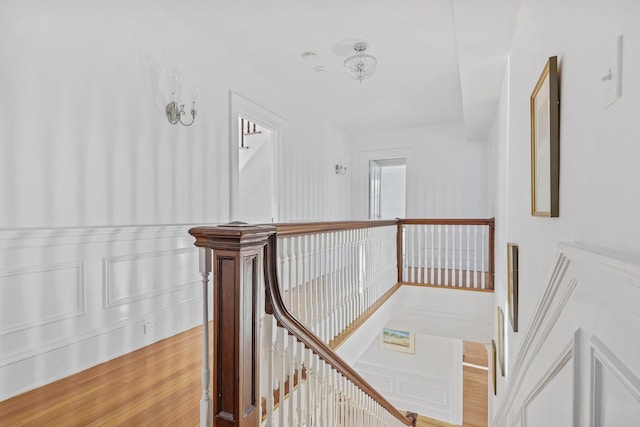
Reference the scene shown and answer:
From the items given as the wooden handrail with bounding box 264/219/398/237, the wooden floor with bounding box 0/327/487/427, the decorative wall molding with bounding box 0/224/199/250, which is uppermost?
the wooden handrail with bounding box 264/219/398/237

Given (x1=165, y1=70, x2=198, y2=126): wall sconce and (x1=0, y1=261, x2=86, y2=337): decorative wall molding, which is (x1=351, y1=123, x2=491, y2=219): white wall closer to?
(x1=165, y1=70, x2=198, y2=126): wall sconce

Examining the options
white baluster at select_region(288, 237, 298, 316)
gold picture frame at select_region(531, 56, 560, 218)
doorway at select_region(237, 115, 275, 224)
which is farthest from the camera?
doorway at select_region(237, 115, 275, 224)

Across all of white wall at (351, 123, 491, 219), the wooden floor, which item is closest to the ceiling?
white wall at (351, 123, 491, 219)

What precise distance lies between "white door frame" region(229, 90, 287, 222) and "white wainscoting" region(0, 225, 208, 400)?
74 cm

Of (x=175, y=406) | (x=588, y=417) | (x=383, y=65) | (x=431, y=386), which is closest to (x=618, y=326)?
(x=588, y=417)

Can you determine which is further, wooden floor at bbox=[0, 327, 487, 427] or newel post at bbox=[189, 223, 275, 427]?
wooden floor at bbox=[0, 327, 487, 427]

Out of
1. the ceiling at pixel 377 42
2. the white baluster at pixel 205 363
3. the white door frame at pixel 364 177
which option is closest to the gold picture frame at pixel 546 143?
the ceiling at pixel 377 42

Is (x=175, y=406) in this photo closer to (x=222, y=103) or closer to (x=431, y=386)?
(x=222, y=103)

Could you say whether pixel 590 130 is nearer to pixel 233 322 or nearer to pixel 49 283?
A: pixel 233 322

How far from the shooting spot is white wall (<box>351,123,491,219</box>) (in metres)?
6.01

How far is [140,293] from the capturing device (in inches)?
104

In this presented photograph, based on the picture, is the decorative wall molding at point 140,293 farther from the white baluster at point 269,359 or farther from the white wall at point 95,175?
the white baluster at point 269,359

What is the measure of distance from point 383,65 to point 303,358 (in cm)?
331

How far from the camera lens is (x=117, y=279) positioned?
248 centimetres
